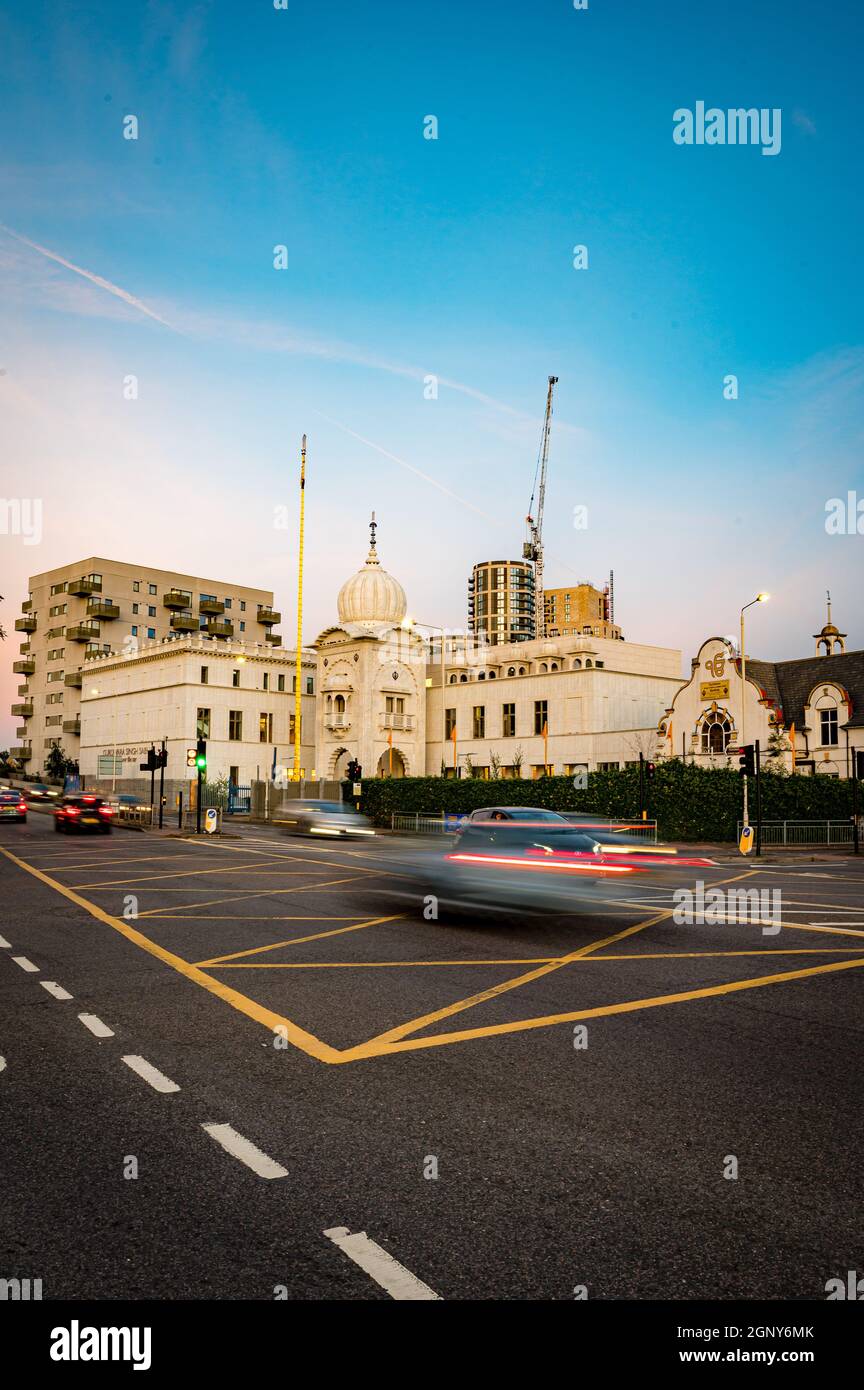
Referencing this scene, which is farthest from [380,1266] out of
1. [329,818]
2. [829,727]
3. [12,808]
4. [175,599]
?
[175,599]

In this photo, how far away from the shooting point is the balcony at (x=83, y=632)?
100500mm

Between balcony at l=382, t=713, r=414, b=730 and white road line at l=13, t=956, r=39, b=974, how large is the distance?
5679cm

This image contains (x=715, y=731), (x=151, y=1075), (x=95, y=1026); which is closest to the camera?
(x=151, y=1075)

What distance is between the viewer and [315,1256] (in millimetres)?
3762

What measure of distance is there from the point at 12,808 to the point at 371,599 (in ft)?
104

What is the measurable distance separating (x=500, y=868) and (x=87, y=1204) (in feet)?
36.6

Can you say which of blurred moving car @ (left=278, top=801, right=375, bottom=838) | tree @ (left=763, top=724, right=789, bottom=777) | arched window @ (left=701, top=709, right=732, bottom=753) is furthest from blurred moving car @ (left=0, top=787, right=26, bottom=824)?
tree @ (left=763, top=724, right=789, bottom=777)

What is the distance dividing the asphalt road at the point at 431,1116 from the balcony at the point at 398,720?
55.5m

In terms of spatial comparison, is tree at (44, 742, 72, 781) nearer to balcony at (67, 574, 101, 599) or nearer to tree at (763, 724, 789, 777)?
balcony at (67, 574, 101, 599)

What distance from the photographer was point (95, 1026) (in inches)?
296

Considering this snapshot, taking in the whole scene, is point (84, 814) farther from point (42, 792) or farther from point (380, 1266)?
point (42, 792)

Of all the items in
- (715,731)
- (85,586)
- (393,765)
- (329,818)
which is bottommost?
(329,818)

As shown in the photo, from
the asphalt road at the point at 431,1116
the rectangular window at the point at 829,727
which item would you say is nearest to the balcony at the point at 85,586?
the rectangular window at the point at 829,727

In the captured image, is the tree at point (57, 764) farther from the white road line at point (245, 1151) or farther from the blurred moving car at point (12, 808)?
the white road line at point (245, 1151)
